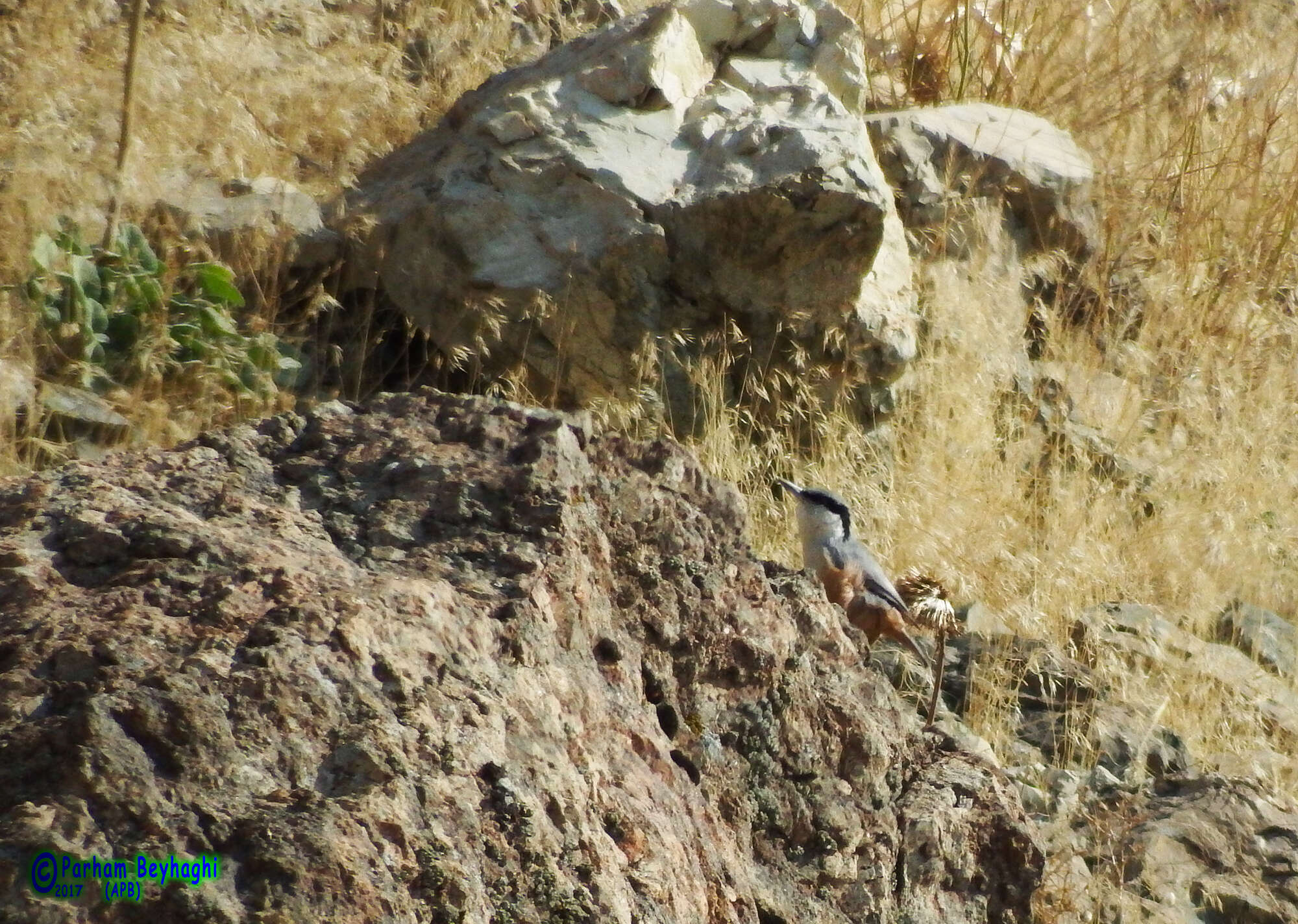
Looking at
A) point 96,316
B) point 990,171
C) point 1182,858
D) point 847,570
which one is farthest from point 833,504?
point 990,171

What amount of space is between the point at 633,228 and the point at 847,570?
1705mm

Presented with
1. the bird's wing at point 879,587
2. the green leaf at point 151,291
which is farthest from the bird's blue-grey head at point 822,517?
the green leaf at point 151,291

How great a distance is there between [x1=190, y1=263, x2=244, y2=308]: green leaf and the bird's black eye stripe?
2.23 metres

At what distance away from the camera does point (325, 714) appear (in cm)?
184

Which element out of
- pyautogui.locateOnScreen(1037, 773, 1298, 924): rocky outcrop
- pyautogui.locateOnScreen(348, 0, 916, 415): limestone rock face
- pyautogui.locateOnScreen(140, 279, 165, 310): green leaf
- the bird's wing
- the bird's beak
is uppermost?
pyautogui.locateOnScreen(348, 0, 916, 415): limestone rock face

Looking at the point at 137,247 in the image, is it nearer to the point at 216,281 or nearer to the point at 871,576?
the point at 216,281

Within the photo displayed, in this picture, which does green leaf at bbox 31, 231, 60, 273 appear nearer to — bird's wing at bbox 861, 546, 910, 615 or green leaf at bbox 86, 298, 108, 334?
green leaf at bbox 86, 298, 108, 334

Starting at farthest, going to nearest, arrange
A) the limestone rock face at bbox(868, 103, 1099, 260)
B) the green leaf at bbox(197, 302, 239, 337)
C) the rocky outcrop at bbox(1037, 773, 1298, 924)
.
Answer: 1. the limestone rock face at bbox(868, 103, 1099, 260)
2. the green leaf at bbox(197, 302, 239, 337)
3. the rocky outcrop at bbox(1037, 773, 1298, 924)

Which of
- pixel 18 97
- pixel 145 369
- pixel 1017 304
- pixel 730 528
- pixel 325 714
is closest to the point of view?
pixel 325 714

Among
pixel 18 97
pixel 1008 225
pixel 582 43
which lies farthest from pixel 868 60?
pixel 18 97

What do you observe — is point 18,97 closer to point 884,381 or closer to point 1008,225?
point 884,381

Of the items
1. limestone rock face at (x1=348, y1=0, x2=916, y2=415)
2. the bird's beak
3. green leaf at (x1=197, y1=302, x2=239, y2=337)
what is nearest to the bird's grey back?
the bird's beak

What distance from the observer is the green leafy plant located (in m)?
4.75

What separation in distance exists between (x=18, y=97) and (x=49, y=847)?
4.84 metres
